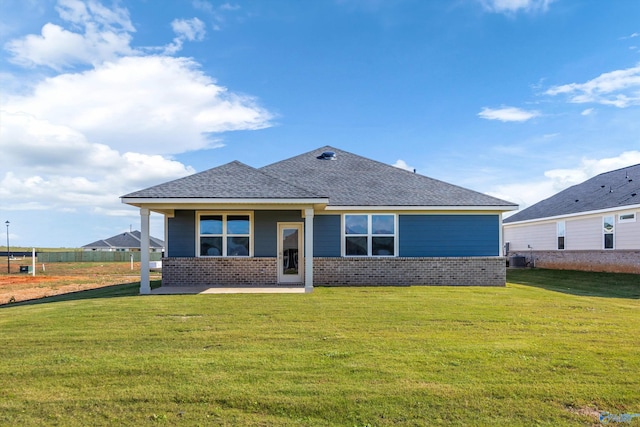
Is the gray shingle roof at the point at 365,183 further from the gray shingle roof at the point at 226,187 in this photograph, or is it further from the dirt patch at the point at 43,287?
the dirt patch at the point at 43,287

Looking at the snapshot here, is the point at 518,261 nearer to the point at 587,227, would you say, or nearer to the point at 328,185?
the point at 587,227

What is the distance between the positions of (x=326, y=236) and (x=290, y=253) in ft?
4.68

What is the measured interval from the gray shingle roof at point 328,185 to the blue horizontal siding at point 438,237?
26.3 inches

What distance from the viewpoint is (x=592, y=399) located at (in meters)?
5.12

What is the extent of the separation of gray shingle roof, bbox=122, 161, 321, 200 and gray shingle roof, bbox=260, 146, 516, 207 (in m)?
2.46

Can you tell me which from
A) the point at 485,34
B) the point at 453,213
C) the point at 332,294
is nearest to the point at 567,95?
the point at 485,34

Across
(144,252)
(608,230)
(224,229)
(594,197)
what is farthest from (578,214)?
(144,252)

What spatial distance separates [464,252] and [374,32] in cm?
862

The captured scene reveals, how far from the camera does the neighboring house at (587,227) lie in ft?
69.3

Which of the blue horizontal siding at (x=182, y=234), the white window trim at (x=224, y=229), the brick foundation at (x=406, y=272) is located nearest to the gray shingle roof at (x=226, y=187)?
the white window trim at (x=224, y=229)

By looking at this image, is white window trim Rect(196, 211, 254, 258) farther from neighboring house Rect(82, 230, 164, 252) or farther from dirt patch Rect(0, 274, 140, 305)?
neighboring house Rect(82, 230, 164, 252)

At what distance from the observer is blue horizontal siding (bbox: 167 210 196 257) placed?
15883 millimetres

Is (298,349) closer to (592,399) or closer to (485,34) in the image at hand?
(592,399)

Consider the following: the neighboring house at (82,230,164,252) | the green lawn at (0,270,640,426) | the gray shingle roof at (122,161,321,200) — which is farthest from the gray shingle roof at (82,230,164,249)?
the green lawn at (0,270,640,426)
